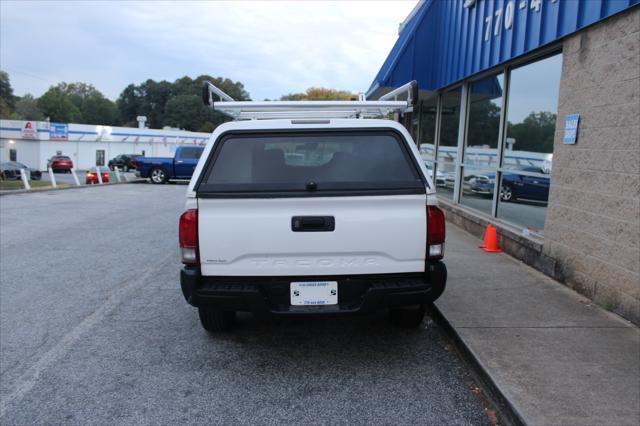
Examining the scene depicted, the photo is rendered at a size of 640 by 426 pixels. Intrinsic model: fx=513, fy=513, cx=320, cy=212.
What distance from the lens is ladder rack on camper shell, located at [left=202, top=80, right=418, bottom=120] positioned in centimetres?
454

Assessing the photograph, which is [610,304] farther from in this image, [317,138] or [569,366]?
[317,138]

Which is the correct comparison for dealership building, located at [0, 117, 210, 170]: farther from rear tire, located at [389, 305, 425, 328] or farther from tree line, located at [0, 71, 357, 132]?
rear tire, located at [389, 305, 425, 328]

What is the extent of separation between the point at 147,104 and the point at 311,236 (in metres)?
116

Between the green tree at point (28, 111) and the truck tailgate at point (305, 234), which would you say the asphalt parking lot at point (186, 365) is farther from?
the green tree at point (28, 111)

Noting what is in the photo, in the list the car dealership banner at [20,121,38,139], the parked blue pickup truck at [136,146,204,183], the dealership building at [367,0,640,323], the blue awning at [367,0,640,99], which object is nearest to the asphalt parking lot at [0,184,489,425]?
the dealership building at [367,0,640,323]

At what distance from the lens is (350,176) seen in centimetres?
381

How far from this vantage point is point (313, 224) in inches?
143

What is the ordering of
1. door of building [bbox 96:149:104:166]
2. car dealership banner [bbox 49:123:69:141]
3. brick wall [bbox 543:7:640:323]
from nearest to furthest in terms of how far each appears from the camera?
brick wall [bbox 543:7:640:323]
car dealership banner [bbox 49:123:69:141]
door of building [bbox 96:149:104:166]

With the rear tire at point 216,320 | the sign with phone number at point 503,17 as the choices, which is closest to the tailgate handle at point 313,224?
the rear tire at point 216,320

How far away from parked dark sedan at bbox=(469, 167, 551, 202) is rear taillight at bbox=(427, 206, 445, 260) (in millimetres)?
3672

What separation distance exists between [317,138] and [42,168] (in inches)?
1976

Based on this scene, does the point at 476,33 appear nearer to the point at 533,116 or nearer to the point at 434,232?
the point at 533,116

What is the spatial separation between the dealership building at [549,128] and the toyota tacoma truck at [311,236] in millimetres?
2405

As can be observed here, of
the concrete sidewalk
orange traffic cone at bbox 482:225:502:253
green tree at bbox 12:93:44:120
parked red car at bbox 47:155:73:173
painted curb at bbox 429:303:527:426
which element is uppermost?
green tree at bbox 12:93:44:120
